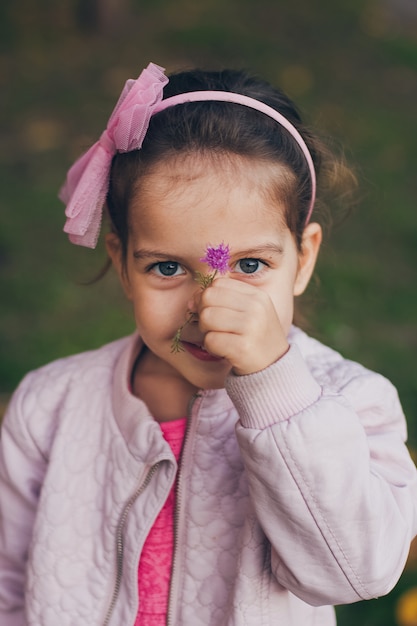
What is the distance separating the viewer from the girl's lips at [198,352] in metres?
1.67

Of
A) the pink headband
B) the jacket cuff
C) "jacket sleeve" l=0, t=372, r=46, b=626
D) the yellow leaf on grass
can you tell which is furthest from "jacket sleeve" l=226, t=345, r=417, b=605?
the yellow leaf on grass

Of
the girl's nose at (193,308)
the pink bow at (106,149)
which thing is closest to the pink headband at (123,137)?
the pink bow at (106,149)

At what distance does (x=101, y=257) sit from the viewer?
435 cm

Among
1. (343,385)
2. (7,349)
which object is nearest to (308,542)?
(343,385)

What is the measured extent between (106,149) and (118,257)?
0.24 m

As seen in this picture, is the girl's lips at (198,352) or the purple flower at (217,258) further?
the girl's lips at (198,352)

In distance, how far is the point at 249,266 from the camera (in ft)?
5.42

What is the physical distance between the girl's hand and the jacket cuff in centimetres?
2

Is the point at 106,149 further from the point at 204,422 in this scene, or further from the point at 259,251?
the point at 204,422

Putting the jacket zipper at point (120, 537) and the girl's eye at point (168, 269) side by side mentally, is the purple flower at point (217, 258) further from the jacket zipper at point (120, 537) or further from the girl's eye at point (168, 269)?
the jacket zipper at point (120, 537)

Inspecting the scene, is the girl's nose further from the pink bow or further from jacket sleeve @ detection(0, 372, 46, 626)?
jacket sleeve @ detection(0, 372, 46, 626)

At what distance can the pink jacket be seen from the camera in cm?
148

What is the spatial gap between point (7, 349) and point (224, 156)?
221 cm

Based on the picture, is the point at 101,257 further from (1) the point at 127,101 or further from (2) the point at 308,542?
(2) the point at 308,542
